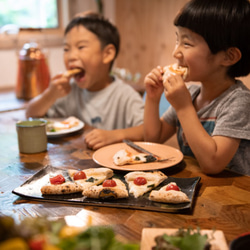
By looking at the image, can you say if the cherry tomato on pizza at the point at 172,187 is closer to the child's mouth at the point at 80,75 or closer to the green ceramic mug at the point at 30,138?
the green ceramic mug at the point at 30,138

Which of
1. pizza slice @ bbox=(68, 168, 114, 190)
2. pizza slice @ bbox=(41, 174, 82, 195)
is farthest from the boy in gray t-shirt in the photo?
pizza slice @ bbox=(41, 174, 82, 195)

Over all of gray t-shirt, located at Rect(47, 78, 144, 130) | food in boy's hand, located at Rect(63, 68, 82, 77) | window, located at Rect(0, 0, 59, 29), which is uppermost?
window, located at Rect(0, 0, 59, 29)

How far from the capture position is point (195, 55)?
129 centimetres

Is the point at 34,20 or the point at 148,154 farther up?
the point at 34,20

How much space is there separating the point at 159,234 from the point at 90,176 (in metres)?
0.38

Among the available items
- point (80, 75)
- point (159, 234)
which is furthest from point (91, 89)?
point (159, 234)

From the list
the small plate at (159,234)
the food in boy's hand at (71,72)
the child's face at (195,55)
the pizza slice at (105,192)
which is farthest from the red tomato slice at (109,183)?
the food in boy's hand at (71,72)

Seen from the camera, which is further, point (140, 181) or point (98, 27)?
point (98, 27)

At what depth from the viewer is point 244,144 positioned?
1294mm

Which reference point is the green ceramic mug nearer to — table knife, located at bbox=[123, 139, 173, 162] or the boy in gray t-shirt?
table knife, located at bbox=[123, 139, 173, 162]

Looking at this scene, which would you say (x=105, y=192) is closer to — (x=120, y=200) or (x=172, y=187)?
(x=120, y=200)

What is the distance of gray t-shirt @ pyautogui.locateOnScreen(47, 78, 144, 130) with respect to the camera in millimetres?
2027

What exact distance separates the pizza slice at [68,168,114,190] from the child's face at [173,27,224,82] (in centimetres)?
55

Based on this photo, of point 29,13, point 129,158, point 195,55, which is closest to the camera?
point 129,158
